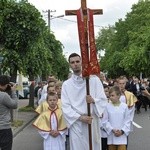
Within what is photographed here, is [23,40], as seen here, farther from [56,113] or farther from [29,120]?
[56,113]

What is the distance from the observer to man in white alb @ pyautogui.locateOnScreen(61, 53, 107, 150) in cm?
676

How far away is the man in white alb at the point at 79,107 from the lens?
6762 millimetres

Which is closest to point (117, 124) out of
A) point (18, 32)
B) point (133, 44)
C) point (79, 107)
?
point (79, 107)

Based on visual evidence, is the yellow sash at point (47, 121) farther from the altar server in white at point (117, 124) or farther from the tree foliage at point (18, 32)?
the tree foliage at point (18, 32)

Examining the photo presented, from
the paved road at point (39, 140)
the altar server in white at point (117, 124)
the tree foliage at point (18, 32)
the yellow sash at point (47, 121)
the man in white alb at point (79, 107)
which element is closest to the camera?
the man in white alb at point (79, 107)

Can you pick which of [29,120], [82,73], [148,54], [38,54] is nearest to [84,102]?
[82,73]

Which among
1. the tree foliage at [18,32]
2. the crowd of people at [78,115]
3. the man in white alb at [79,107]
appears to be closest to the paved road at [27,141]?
the tree foliage at [18,32]

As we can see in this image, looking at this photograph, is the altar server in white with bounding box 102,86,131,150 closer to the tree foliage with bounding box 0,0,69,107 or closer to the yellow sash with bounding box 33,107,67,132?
the yellow sash with bounding box 33,107,67,132

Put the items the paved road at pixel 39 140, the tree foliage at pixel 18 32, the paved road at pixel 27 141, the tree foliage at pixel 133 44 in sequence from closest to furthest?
1. the paved road at pixel 39 140
2. the paved road at pixel 27 141
3. the tree foliage at pixel 18 32
4. the tree foliage at pixel 133 44

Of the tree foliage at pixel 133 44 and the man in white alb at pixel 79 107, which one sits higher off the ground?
the tree foliage at pixel 133 44

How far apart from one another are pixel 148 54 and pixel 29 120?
849 inches

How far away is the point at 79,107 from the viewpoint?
6.78m

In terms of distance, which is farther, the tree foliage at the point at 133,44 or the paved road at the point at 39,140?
the tree foliage at the point at 133,44

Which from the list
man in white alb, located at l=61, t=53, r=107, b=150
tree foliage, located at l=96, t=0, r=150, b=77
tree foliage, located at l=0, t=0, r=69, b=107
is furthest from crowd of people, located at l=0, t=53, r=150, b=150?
tree foliage, located at l=96, t=0, r=150, b=77
